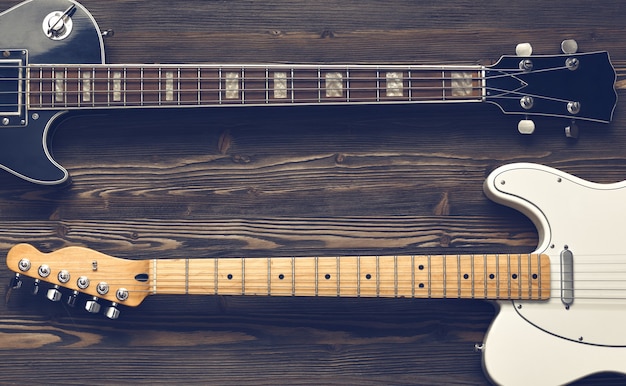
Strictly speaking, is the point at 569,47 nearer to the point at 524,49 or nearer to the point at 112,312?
the point at 524,49

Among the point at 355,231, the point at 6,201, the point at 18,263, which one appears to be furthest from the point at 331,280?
the point at 6,201

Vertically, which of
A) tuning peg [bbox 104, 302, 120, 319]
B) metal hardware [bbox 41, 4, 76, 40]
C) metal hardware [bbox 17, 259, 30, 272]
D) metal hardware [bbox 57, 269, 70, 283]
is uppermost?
metal hardware [bbox 41, 4, 76, 40]

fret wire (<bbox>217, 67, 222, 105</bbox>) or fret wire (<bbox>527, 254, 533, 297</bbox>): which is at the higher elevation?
fret wire (<bbox>217, 67, 222, 105</bbox>)

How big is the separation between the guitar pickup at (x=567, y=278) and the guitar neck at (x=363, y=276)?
0.03 m

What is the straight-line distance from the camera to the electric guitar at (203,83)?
4.37ft

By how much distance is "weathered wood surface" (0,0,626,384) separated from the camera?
4.55 feet

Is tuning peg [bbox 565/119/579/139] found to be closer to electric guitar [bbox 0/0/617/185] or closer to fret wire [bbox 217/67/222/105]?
electric guitar [bbox 0/0/617/185]

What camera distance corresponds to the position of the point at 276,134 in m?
1.44

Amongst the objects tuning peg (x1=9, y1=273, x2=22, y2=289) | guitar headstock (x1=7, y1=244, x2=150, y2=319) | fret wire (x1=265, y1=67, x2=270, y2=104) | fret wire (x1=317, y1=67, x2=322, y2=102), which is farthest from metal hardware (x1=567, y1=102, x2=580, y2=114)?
tuning peg (x1=9, y1=273, x2=22, y2=289)

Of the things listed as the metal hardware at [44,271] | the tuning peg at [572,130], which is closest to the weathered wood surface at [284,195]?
the tuning peg at [572,130]

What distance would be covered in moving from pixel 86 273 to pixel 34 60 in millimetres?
430

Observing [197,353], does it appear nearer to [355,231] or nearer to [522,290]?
[355,231]

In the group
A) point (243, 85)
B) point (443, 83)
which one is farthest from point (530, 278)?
point (243, 85)

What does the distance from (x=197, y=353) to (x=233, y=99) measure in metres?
0.51
